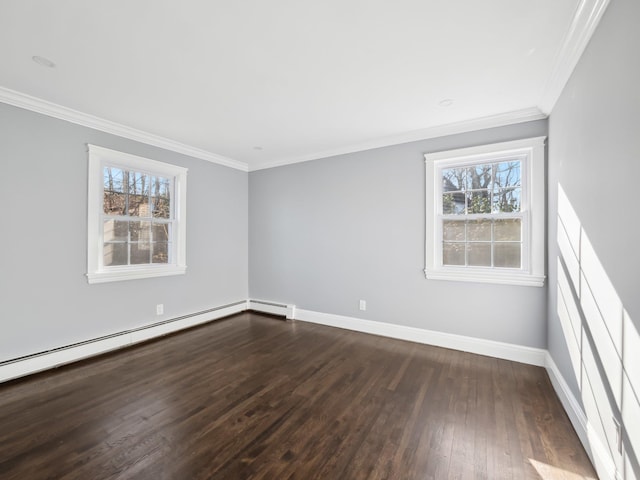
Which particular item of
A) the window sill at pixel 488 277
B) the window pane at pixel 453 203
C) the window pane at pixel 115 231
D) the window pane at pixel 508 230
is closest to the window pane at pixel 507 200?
the window pane at pixel 508 230

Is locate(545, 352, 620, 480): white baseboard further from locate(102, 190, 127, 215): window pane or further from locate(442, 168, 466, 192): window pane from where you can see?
locate(102, 190, 127, 215): window pane

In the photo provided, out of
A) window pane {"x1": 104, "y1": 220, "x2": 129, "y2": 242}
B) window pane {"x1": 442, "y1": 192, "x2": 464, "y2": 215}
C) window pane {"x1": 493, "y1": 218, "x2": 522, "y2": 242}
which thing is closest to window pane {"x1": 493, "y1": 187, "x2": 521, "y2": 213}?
window pane {"x1": 493, "y1": 218, "x2": 522, "y2": 242}

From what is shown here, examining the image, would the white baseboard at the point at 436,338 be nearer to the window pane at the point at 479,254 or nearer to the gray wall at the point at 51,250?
the window pane at the point at 479,254

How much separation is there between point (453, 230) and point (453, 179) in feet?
2.05

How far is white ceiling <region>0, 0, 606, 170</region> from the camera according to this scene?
5.41 feet

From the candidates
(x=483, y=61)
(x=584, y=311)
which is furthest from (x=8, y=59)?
(x=584, y=311)

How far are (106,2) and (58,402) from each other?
9.38ft

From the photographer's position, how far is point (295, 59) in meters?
2.09

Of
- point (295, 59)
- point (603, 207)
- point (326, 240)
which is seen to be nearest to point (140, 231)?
point (326, 240)

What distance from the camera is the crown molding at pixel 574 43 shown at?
1547 mm

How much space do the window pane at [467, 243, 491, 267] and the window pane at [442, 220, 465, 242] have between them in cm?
15

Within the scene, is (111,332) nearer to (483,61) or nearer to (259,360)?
(259,360)

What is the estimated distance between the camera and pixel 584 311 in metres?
1.82

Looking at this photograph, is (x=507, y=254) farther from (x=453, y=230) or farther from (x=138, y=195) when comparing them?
(x=138, y=195)
